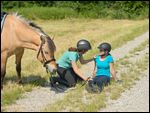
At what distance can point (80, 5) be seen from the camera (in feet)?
117

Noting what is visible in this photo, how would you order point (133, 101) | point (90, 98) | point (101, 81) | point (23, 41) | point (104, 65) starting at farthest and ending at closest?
point (104, 65) < point (101, 81) < point (23, 41) < point (90, 98) < point (133, 101)

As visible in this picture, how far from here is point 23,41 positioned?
29.1 ft

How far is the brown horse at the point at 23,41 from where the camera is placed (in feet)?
28.3

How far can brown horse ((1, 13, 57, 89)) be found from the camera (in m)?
8.63

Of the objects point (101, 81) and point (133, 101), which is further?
point (101, 81)

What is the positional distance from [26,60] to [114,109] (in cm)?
666

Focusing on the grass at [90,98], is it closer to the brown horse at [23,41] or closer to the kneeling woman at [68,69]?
the kneeling woman at [68,69]

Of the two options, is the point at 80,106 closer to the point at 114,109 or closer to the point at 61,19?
the point at 114,109

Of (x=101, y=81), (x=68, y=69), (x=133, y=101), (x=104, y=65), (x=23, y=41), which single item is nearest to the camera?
(x=133, y=101)

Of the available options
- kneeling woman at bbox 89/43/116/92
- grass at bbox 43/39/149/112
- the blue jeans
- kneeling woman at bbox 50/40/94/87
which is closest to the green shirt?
kneeling woman at bbox 50/40/94/87

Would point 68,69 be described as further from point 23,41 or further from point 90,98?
point 90,98

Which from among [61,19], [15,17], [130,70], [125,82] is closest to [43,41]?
[15,17]

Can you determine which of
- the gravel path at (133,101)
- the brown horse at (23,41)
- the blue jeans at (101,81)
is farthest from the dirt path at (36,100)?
the gravel path at (133,101)

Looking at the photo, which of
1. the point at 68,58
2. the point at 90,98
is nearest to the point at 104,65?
the point at 68,58
